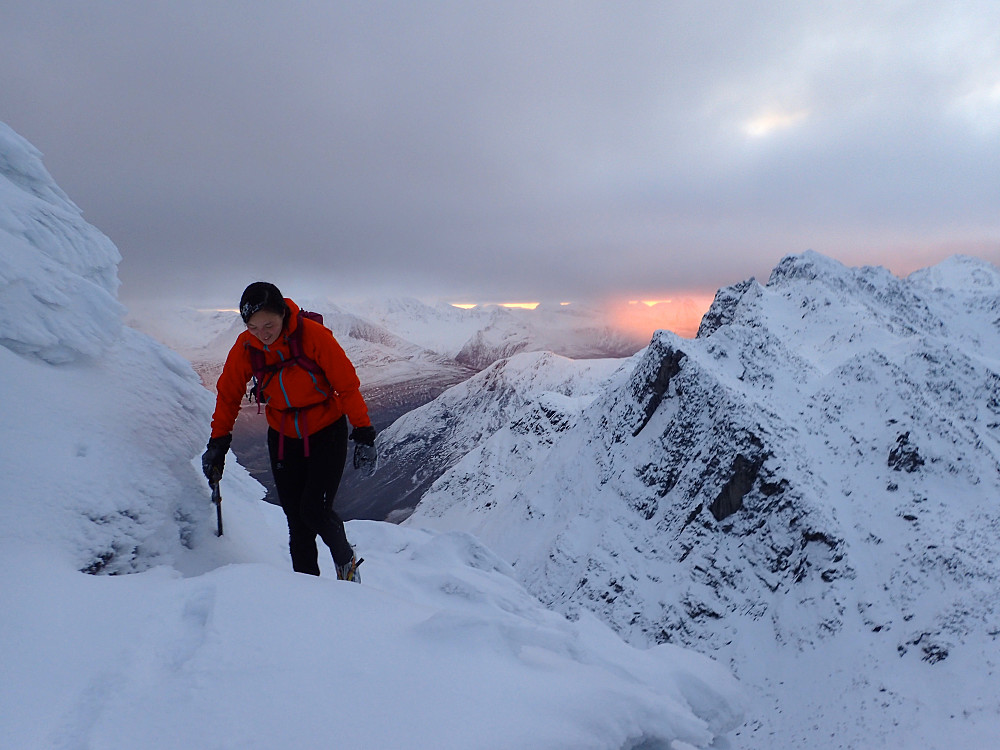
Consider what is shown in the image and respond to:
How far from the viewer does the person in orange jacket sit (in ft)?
18.5

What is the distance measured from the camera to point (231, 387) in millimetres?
5855

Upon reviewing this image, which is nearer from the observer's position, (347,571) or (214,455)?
(214,455)

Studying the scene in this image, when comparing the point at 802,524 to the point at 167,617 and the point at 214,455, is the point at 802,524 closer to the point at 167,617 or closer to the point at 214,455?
the point at 214,455

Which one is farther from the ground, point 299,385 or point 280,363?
point 280,363

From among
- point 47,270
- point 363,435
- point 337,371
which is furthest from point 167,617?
point 47,270

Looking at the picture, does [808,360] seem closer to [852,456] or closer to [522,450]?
[852,456]

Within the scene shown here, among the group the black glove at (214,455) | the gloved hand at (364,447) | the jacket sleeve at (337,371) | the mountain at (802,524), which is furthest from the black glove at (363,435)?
the mountain at (802,524)

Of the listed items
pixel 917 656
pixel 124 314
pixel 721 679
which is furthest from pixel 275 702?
pixel 917 656

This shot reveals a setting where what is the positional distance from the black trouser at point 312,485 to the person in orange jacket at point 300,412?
1cm

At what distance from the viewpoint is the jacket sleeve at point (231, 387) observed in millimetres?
5758

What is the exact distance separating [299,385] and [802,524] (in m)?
71.8

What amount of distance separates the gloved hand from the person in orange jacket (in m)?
0.01

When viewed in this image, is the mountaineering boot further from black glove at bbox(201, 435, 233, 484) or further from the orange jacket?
black glove at bbox(201, 435, 233, 484)

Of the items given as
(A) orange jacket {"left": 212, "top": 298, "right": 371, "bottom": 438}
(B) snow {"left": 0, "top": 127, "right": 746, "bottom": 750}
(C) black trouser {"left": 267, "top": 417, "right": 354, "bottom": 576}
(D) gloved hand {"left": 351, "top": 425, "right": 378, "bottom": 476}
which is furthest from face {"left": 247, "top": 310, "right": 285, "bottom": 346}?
(B) snow {"left": 0, "top": 127, "right": 746, "bottom": 750}
